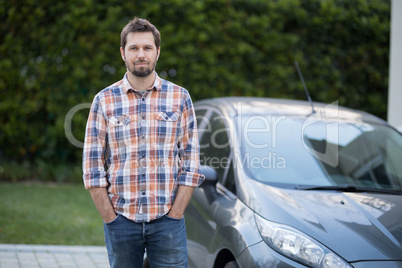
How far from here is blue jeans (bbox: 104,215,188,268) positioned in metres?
2.78

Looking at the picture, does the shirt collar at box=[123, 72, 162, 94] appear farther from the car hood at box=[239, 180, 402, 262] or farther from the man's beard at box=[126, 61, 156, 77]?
the car hood at box=[239, 180, 402, 262]

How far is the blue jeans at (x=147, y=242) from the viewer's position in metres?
2.78

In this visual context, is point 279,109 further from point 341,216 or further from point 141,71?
point 141,71

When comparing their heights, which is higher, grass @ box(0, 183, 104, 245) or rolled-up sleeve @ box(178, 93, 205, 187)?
rolled-up sleeve @ box(178, 93, 205, 187)

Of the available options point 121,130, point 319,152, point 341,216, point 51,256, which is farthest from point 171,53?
point 121,130

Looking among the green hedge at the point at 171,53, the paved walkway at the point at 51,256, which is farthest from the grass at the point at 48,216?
the green hedge at the point at 171,53

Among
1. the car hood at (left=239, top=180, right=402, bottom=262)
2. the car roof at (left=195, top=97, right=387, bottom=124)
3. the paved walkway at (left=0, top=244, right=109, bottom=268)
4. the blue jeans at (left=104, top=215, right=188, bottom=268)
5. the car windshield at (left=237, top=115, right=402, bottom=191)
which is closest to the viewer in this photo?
the blue jeans at (left=104, top=215, right=188, bottom=268)

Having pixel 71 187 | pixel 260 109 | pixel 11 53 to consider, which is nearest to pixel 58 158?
pixel 71 187

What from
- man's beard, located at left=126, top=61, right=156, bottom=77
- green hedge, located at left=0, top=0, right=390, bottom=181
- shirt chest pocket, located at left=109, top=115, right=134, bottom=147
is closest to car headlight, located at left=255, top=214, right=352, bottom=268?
shirt chest pocket, located at left=109, top=115, right=134, bottom=147

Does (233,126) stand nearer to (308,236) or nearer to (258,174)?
(258,174)

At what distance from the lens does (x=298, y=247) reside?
299 cm

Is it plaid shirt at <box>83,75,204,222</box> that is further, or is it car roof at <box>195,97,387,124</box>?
car roof at <box>195,97,387,124</box>

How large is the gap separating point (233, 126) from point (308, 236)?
4.33ft

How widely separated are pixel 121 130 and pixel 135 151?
0.14 meters
